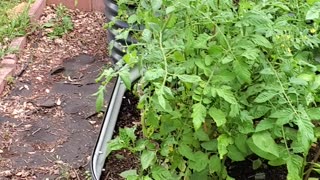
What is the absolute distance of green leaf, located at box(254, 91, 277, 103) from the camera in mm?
1447

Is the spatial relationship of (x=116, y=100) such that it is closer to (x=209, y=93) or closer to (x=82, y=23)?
(x=209, y=93)

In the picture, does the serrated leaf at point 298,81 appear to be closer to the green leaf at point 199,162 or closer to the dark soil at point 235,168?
the green leaf at point 199,162

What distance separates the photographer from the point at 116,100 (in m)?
2.16

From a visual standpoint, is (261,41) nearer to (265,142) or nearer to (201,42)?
(201,42)

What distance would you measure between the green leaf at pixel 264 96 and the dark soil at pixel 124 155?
73 centimetres

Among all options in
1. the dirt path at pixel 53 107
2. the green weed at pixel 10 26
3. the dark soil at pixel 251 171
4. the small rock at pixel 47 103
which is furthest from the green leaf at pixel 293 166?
the green weed at pixel 10 26

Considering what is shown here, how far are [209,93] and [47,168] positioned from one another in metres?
1.39

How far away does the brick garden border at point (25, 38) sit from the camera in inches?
129

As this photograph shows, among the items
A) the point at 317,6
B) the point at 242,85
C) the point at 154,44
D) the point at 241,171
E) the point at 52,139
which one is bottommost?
the point at 52,139

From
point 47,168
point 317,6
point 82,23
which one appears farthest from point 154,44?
point 82,23

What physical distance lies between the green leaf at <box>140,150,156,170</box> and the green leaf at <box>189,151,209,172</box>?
14 centimetres

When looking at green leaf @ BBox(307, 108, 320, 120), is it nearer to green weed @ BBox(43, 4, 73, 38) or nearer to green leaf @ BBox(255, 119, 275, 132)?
green leaf @ BBox(255, 119, 275, 132)

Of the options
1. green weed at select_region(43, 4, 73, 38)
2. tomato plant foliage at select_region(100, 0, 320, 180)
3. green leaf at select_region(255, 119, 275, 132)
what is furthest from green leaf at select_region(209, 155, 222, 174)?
green weed at select_region(43, 4, 73, 38)

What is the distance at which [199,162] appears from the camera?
1660 millimetres
